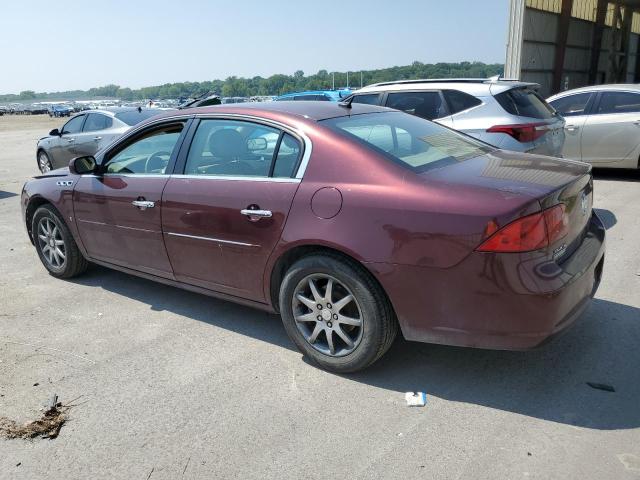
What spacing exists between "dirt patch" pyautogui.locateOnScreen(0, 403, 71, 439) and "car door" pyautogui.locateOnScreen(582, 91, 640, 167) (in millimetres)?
8830

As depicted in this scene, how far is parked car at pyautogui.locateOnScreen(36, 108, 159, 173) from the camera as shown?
34.2 ft

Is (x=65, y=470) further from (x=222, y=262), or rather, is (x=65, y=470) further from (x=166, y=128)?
(x=166, y=128)

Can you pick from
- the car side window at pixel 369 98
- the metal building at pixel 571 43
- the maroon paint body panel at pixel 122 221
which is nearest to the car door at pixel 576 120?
the car side window at pixel 369 98

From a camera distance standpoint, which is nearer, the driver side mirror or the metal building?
the driver side mirror

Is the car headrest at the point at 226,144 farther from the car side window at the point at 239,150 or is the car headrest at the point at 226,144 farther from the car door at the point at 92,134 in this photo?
the car door at the point at 92,134

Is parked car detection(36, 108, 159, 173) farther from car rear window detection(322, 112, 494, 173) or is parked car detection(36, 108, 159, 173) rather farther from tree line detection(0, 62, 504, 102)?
tree line detection(0, 62, 504, 102)

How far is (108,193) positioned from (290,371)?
219cm

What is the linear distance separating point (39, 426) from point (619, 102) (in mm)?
9307

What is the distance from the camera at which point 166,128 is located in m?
4.28

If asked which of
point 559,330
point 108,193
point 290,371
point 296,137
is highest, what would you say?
point 296,137

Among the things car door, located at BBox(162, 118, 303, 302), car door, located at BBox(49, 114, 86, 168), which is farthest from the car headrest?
car door, located at BBox(49, 114, 86, 168)

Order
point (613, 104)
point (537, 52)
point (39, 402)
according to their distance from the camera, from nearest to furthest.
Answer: point (39, 402), point (613, 104), point (537, 52)

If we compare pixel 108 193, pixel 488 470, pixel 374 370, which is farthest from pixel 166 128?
pixel 488 470

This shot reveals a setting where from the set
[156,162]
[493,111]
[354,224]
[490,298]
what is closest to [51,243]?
[156,162]
